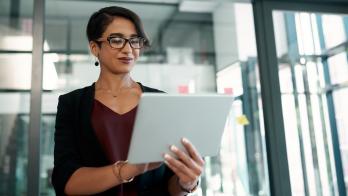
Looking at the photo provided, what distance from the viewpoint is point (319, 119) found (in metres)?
2.57

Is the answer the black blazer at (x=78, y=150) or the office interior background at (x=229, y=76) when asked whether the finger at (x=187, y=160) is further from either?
the office interior background at (x=229, y=76)

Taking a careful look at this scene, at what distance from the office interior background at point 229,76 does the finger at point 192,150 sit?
121 centimetres

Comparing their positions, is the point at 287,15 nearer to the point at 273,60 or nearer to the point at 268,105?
the point at 273,60

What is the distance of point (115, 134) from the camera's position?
3.03ft

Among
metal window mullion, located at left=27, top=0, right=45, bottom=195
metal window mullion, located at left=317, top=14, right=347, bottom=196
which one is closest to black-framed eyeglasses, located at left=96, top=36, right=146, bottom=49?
metal window mullion, located at left=27, top=0, right=45, bottom=195

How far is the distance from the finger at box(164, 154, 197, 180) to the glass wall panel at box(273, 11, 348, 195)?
1.44 meters

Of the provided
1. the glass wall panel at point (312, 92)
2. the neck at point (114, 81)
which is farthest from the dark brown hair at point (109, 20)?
the glass wall panel at point (312, 92)

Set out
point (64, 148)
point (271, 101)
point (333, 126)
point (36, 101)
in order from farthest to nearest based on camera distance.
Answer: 1. point (333, 126)
2. point (271, 101)
3. point (36, 101)
4. point (64, 148)

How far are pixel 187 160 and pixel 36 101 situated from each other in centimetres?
126

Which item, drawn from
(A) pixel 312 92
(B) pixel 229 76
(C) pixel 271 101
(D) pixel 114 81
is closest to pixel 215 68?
(B) pixel 229 76

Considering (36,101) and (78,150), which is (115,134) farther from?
(36,101)

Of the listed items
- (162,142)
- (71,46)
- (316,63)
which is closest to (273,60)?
(316,63)

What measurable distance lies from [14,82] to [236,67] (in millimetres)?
2342

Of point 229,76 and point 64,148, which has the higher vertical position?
point 229,76
